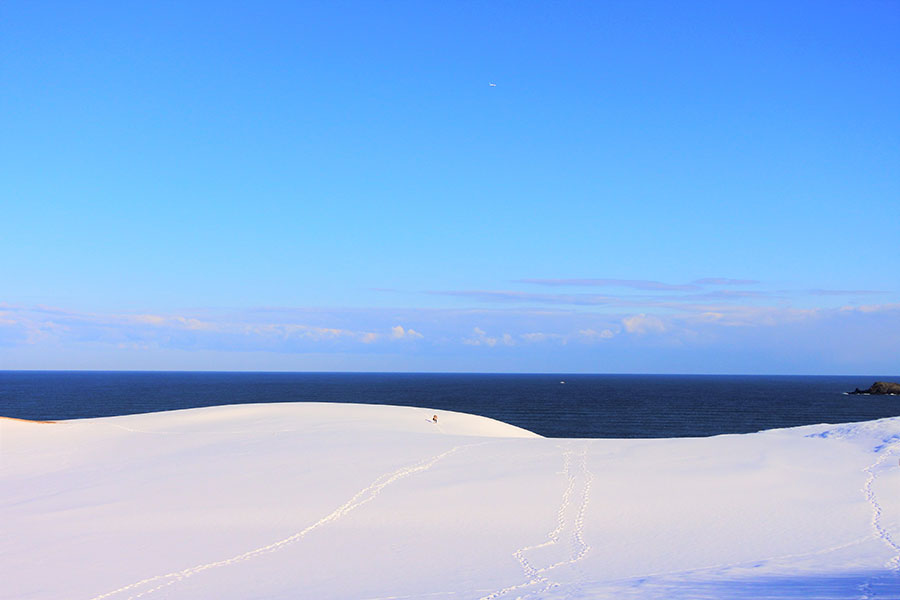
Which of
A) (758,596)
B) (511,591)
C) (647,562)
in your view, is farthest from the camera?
(647,562)

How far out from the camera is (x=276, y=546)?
12984 millimetres

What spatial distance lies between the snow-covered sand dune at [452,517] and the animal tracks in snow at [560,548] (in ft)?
0.20

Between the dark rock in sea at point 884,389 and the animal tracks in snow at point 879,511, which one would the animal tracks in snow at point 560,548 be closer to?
the animal tracks in snow at point 879,511

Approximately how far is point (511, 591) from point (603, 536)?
12.6ft

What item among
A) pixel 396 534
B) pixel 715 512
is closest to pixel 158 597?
pixel 396 534

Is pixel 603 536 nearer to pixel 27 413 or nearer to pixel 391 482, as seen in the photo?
pixel 391 482

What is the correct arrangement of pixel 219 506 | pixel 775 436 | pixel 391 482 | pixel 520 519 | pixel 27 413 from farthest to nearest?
1. pixel 27 413
2. pixel 775 436
3. pixel 391 482
4. pixel 219 506
5. pixel 520 519

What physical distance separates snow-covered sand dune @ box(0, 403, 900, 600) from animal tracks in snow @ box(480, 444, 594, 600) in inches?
2.4

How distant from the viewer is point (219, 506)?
1598 centimetres

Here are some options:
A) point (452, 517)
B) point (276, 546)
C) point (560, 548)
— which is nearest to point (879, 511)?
point (560, 548)

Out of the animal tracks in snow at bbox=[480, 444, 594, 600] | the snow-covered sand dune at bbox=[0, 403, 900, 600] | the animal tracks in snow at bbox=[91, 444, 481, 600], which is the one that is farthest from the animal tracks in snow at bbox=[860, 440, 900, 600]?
the animal tracks in snow at bbox=[91, 444, 481, 600]

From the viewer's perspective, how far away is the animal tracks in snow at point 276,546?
1056cm

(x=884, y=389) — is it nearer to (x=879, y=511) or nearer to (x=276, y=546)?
(x=879, y=511)

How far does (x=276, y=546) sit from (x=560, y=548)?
5.27 metres
